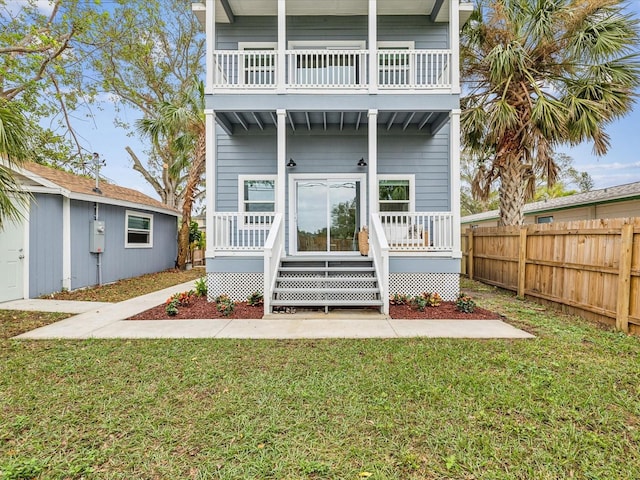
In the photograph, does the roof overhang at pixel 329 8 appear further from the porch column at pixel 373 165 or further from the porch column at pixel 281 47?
the porch column at pixel 373 165

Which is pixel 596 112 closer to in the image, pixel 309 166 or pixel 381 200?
pixel 381 200

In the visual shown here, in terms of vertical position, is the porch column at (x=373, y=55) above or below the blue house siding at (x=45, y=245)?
above

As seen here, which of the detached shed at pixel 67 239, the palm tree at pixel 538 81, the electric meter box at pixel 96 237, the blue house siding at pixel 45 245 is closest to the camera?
the detached shed at pixel 67 239

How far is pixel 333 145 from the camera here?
9.09m

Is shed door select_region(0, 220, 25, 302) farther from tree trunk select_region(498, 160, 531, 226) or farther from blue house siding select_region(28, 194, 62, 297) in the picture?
tree trunk select_region(498, 160, 531, 226)

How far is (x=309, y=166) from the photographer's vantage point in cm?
912

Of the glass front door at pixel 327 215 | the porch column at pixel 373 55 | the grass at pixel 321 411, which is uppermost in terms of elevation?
the porch column at pixel 373 55

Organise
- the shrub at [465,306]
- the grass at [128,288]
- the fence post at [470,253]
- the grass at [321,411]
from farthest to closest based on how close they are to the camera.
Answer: the fence post at [470,253] < the grass at [128,288] < the shrub at [465,306] < the grass at [321,411]

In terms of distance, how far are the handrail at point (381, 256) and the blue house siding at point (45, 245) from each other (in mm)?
7970

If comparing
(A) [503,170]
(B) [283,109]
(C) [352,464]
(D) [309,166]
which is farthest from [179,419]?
(A) [503,170]

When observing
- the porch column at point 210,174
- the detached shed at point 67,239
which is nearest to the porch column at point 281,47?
the porch column at point 210,174

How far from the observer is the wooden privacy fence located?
16.5 ft

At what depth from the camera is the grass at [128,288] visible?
327 inches

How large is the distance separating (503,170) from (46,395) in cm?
1116
